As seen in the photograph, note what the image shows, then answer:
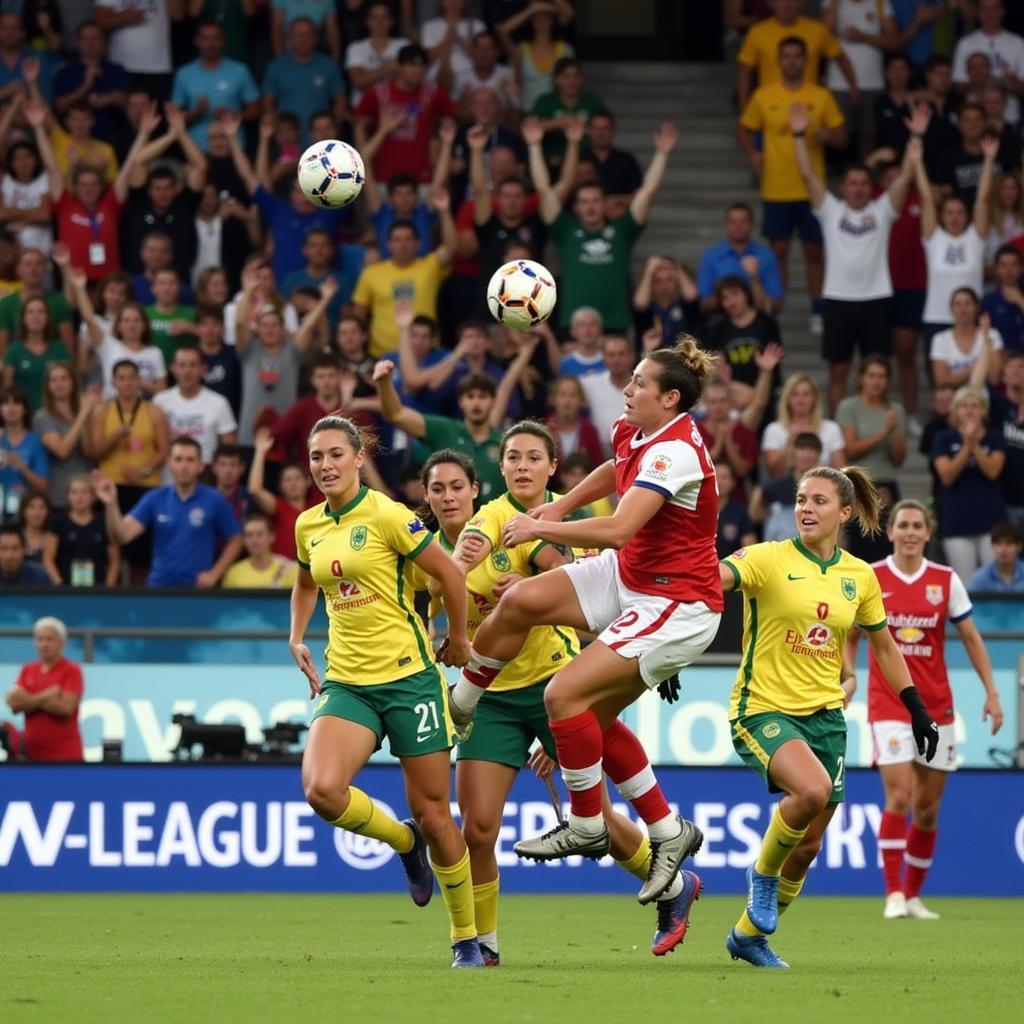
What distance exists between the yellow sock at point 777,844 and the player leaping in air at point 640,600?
345 millimetres

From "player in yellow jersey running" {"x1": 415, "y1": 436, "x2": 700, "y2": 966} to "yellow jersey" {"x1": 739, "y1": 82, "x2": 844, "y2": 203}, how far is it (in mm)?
9866

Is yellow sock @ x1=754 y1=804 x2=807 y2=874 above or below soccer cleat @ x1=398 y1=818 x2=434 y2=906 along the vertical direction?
above

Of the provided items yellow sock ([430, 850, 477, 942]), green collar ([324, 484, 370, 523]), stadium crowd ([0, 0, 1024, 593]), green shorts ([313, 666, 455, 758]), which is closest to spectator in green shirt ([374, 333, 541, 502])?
stadium crowd ([0, 0, 1024, 593])

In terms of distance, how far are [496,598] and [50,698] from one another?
19.2ft

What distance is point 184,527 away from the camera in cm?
1594

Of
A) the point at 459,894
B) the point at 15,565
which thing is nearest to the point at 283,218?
the point at 15,565

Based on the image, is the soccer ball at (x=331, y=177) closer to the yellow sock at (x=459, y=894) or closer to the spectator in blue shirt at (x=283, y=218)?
the yellow sock at (x=459, y=894)

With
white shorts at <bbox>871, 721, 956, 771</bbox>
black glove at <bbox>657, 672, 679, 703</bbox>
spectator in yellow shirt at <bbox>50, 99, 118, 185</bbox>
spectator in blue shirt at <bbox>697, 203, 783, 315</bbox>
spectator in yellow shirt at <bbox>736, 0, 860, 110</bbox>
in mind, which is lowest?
white shorts at <bbox>871, 721, 956, 771</bbox>

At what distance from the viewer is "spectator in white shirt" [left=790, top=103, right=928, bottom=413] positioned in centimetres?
1848

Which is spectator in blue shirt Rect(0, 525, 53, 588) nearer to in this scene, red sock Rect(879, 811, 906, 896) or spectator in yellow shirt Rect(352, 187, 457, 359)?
spectator in yellow shirt Rect(352, 187, 457, 359)

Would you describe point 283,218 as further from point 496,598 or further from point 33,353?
point 496,598

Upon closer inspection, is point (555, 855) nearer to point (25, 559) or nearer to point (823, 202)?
point (25, 559)

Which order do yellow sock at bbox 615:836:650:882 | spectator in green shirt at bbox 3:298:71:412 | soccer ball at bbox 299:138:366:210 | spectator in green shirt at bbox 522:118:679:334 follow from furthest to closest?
spectator in green shirt at bbox 522:118:679:334 → spectator in green shirt at bbox 3:298:71:412 → soccer ball at bbox 299:138:366:210 → yellow sock at bbox 615:836:650:882

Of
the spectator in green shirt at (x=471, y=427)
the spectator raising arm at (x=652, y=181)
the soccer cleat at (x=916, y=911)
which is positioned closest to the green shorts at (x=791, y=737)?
the spectator in green shirt at (x=471, y=427)
